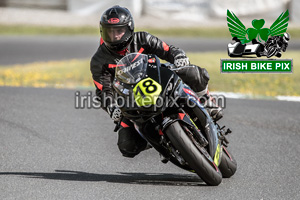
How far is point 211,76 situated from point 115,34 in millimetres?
7072

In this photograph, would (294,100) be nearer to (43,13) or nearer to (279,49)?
(279,49)

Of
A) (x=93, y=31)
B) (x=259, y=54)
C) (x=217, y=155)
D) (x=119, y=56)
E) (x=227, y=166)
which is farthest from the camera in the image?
(x=93, y=31)

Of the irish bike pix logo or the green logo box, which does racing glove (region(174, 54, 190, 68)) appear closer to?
the irish bike pix logo

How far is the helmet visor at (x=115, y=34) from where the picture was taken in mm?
5473

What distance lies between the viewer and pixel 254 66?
12930mm

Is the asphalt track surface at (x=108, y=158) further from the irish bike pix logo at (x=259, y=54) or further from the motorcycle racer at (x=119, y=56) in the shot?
the irish bike pix logo at (x=259, y=54)

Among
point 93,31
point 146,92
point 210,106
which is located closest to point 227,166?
point 210,106

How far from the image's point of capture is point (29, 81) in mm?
12250

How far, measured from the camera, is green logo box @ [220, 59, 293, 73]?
41.4ft

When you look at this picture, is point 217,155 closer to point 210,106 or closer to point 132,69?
point 210,106

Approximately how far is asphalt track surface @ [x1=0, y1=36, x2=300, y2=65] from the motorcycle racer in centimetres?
988

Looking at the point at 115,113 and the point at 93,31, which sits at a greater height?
the point at 115,113

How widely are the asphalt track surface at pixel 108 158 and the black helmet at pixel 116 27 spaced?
1.30 meters

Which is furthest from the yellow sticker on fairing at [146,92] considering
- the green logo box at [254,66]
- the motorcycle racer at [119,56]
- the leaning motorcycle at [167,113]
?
the green logo box at [254,66]
